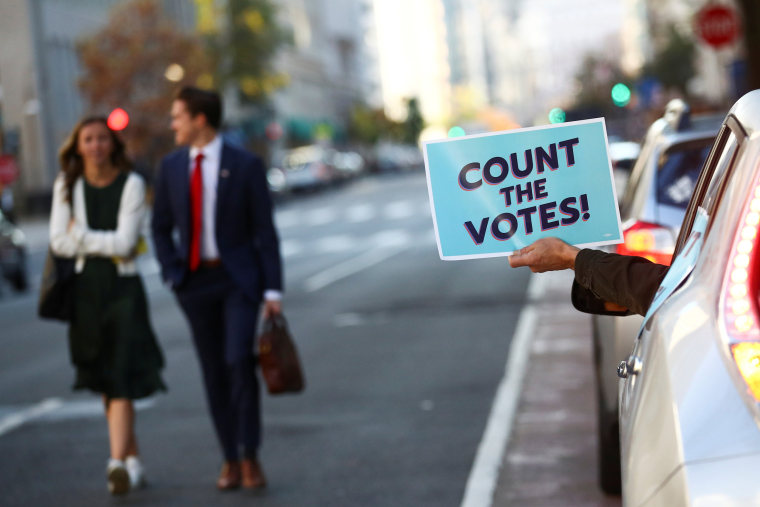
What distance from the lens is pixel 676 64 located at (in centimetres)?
5756

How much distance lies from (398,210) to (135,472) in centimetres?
3636

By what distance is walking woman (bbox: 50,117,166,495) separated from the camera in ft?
23.5

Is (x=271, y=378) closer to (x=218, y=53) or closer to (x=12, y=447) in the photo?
(x=12, y=447)

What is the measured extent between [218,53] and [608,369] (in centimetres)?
6739

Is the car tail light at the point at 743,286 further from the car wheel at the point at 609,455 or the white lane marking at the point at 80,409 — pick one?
the white lane marking at the point at 80,409

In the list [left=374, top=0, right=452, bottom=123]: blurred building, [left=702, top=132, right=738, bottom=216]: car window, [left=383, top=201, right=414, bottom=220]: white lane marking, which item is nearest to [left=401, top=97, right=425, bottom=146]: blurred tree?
[left=374, top=0, right=452, bottom=123]: blurred building

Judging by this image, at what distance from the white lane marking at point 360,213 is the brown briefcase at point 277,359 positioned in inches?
1232

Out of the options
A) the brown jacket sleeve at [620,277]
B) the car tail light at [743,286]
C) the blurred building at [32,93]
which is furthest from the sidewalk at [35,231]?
the car tail light at [743,286]

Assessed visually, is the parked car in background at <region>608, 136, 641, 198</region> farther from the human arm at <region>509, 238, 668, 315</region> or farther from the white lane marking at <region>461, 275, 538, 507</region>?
the white lane marking at <region>461, 275, 538, 507</region>

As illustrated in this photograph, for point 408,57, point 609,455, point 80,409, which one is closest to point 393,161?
point 408,57

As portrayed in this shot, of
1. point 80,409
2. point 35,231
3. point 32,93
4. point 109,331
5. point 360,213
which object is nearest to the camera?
point 109,331

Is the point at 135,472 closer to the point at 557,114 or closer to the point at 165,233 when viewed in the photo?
the point at 165,233

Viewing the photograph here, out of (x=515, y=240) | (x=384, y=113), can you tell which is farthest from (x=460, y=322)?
(x=384, y=113)

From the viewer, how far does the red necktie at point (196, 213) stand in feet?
22.9
